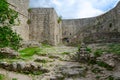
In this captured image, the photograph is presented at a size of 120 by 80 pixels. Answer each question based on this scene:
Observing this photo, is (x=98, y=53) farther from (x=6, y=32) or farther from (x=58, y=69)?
(x=6, y=32)

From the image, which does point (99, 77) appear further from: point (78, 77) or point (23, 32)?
point (23, 32)

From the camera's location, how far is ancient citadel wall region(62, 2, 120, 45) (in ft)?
73.6

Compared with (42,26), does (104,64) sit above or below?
below

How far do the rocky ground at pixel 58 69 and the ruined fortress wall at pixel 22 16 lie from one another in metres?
9.12

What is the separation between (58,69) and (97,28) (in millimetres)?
16772

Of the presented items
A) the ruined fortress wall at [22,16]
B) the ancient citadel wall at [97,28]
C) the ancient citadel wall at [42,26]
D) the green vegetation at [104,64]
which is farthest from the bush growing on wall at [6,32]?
the ancient citadel wall at [42,26]

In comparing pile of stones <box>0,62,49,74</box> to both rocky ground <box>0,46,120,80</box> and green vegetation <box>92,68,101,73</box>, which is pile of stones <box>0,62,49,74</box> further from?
green vegetation <box>92,68,101,73</box>

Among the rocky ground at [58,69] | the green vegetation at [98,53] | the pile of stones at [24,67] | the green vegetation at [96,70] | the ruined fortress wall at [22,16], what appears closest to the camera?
the rocky ground at [58,69]

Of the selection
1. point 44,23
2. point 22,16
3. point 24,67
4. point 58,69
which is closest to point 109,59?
point 58,69

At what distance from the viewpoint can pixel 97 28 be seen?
31000mm

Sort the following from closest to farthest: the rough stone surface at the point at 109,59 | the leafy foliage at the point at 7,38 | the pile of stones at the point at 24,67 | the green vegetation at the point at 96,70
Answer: the leafy foliage at the point at 7,38
the green vegetation at the point at 96,70
the rough stone surface at the point at 109,59
the pile of stones at the point at 24,67

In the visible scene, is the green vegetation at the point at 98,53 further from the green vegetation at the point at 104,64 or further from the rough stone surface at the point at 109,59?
the green vegetation at the point at 104,64

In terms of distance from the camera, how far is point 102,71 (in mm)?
14445

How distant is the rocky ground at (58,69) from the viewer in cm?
1405
